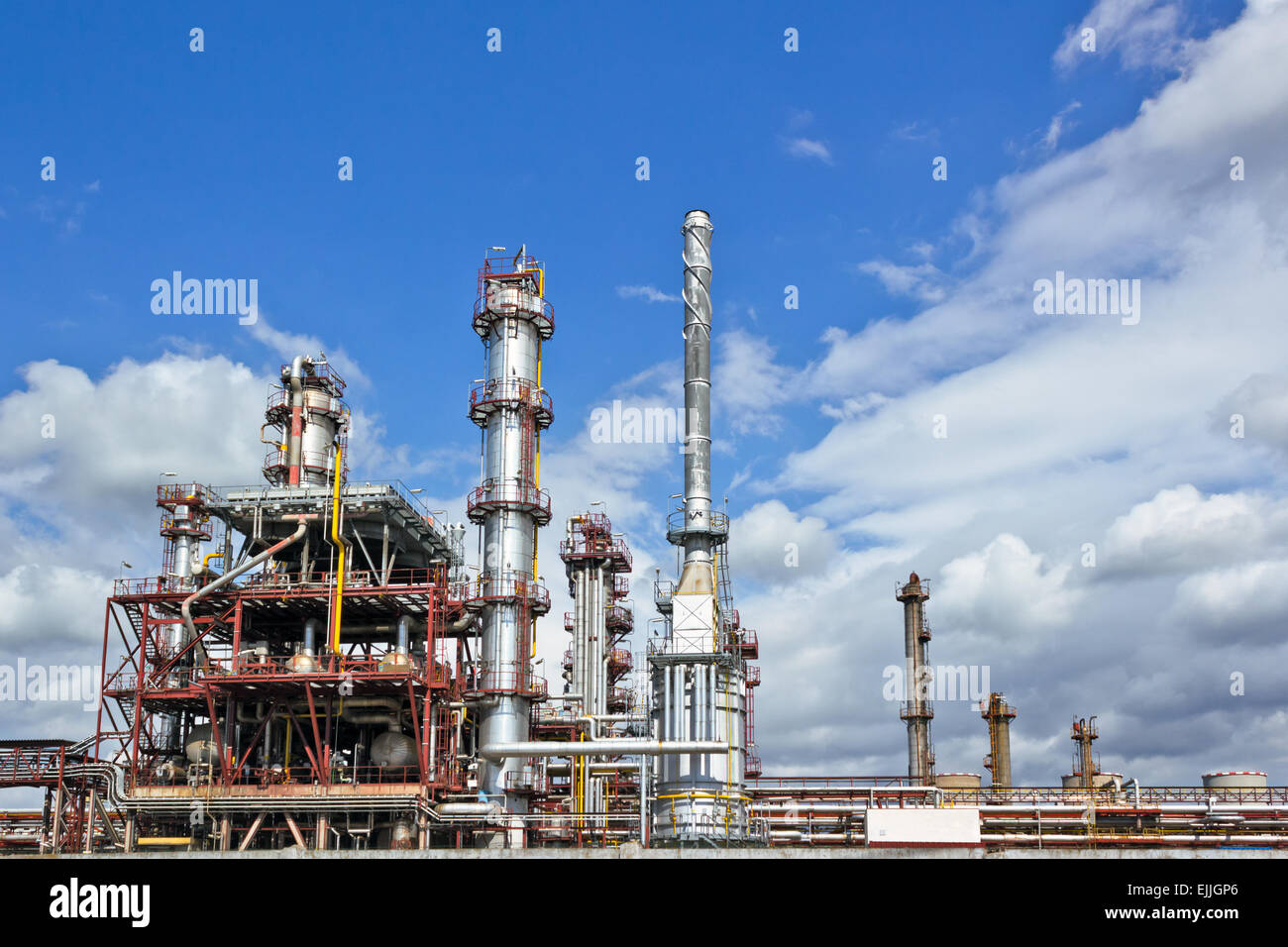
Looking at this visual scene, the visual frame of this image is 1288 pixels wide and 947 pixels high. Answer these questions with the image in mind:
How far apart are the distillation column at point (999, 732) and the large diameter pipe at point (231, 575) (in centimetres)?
6912

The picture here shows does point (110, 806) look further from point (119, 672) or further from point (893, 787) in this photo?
point (893, 787)

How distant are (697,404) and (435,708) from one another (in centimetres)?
2121

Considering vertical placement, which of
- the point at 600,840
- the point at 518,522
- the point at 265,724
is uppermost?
the point at 518,522

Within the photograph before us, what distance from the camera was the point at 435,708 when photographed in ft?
209

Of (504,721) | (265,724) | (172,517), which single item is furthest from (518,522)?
(172,517)

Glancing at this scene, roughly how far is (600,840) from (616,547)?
3568 cm

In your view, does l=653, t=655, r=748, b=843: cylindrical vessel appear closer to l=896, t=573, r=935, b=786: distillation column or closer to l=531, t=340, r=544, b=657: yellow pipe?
l=531, t=340, r=544, b=657: yellow pipe

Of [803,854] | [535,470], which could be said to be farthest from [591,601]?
[803,854]

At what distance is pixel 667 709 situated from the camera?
59656 mm

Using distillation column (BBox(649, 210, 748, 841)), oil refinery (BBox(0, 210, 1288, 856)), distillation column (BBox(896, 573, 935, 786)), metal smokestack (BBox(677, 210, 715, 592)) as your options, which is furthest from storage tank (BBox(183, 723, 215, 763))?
distillation column (BBox(896, 573, 935, 786))
